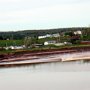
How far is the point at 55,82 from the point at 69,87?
2.87 metres

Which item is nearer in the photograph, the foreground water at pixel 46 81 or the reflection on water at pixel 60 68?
the foreground water at pixel 46 81

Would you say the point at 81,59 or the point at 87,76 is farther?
the point at 81,59

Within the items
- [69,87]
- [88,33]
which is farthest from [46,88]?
[88,33]

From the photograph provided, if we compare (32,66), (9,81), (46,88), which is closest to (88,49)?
(32,66)

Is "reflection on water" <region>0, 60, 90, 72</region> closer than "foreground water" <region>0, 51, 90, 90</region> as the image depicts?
No

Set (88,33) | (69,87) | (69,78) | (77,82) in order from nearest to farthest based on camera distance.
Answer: (69,87)
(77,82)
(69,78)
(88,33)

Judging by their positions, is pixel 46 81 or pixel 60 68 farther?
pixel 60 68

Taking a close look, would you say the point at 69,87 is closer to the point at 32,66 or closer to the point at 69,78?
the point at 69,78

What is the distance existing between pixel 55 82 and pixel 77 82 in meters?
1.68

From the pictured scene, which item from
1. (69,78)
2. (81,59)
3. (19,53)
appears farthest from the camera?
(19,53)

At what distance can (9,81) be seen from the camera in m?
33.0

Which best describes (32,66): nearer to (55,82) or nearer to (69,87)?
(55,82)

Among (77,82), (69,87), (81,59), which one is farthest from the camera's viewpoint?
(81,59)

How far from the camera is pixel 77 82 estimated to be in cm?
2900
